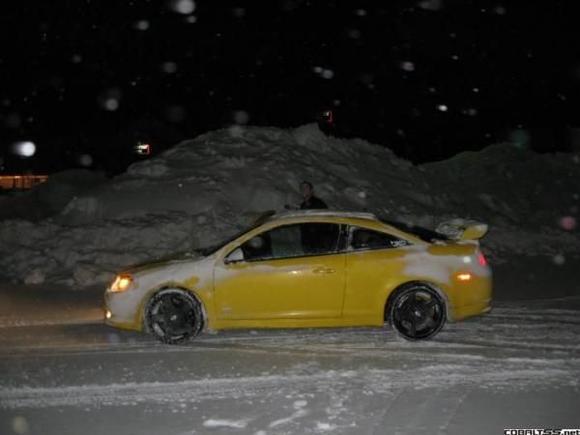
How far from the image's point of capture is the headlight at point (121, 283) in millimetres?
7477

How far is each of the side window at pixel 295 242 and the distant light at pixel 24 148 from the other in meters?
42.3

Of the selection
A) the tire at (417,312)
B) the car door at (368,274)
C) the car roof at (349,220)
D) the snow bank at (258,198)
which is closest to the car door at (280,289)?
the car door at (368,274)

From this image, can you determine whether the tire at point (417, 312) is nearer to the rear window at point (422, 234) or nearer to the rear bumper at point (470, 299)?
the rear bumper at point (470, 299)

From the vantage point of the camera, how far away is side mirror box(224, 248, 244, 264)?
743 centimetres

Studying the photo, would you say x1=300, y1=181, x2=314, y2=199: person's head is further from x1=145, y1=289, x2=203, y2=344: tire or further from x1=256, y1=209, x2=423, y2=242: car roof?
Result: x1=145, y1=289, x2=203, y2=344: tire

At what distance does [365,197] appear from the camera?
1623 cm

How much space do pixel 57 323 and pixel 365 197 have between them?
30.1 feet

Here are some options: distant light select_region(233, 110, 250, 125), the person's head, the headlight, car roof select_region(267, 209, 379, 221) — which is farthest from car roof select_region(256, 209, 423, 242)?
distant light select_region(233, 110, 250, 125)

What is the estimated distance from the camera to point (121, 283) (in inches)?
297

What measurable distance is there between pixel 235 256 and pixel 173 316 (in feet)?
3.13

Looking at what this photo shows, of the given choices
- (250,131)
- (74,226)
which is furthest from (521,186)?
(74,226)

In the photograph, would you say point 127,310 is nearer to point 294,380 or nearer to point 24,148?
point 294,380

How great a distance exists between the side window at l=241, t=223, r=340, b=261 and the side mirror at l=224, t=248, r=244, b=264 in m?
0.05

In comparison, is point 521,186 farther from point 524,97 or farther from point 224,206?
point 524,97
